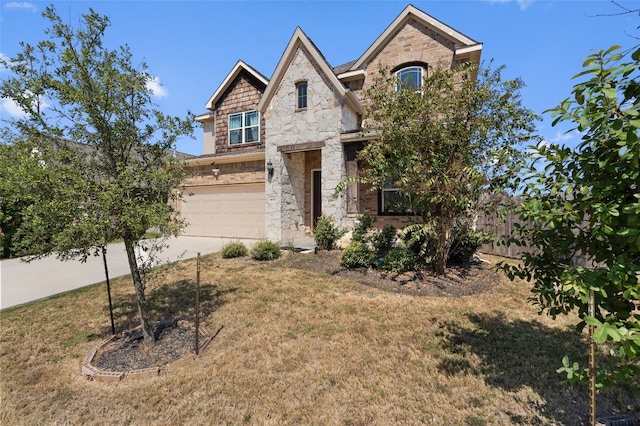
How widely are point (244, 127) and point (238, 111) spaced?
3.56ft

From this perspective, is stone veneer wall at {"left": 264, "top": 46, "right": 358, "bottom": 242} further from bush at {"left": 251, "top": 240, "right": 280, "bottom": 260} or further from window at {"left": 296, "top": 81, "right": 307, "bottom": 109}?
bush at {"left": 251, "top": 240, "right": 280, "bottom": 260}

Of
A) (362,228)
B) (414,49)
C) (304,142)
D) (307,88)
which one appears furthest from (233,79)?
(362,228)

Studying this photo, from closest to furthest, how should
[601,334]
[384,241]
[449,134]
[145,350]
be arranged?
1. [601,334]
2. [145,350]
3. [449,134]
4. [384,241]

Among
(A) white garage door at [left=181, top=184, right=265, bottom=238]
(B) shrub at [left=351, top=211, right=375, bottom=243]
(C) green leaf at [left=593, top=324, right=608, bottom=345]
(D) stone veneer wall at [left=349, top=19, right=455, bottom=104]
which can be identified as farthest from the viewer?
(A) white garage door at [left=181, top=184, right=265, bottom=238]

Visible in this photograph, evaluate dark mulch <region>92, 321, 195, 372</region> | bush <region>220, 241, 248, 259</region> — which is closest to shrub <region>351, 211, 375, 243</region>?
bush <region>220, 241, 248, 259</region>

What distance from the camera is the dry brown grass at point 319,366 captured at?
9.26 ft

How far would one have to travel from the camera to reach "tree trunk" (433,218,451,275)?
690 cm

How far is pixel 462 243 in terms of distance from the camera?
313 inches

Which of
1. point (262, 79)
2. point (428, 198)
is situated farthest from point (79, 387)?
point (262, 79)

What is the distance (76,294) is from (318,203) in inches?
349

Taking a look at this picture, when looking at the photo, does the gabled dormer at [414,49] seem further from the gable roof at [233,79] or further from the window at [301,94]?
the gable roof at [233,79]

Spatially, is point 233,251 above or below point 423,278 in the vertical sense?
above

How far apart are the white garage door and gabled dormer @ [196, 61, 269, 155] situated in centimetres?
232

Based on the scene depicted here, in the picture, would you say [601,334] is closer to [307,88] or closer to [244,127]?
[307,88]
